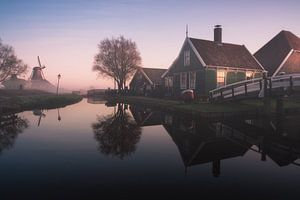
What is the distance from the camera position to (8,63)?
152 feet

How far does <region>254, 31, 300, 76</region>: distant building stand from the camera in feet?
105

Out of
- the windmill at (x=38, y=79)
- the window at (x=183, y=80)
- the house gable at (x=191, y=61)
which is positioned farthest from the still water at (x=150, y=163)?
the windmill at (x=38, y=79)

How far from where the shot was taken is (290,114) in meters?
20.5

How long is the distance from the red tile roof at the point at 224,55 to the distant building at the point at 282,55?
2.44 metres

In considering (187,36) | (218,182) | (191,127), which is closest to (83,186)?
(218,182)

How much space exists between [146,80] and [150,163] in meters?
39.0

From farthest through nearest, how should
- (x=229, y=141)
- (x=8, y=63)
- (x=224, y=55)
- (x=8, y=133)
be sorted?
(x=8, y=63) < (x=224, y=55) < (x=8, y=133) < (x=229, y=141)

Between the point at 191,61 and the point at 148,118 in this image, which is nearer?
the point at 148,118

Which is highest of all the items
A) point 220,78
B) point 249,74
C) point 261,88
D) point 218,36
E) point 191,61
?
point 218,36

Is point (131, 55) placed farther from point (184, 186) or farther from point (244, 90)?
point (184, 186)

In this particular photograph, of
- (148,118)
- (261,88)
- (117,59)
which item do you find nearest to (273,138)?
(261,88)

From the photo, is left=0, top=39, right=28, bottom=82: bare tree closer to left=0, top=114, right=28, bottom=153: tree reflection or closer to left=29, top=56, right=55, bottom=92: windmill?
left=0, top=114, right=28, bottom=153: tree reflection

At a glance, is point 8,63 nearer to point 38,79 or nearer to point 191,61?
point 191,61

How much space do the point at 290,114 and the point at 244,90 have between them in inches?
167
